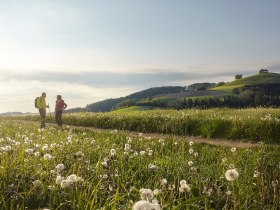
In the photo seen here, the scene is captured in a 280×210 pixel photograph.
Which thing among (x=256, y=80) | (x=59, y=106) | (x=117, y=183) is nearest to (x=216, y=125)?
(x=59, y=106)

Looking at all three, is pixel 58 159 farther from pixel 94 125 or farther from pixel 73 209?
pixel 94 125

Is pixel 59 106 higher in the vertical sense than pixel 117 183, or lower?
higher

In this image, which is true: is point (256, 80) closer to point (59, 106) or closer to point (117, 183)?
point (59, 106)

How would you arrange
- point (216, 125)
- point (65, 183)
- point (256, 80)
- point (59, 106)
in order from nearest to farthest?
point (65, 183)
point (216, 125)
point (59, 106)
point (256, 80)

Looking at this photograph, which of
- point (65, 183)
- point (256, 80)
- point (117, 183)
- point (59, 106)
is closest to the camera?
point (65, 183)

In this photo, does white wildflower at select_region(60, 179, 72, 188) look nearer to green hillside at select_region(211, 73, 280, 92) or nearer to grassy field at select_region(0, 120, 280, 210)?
grassy field at select_region(0, 120, 280, 210)

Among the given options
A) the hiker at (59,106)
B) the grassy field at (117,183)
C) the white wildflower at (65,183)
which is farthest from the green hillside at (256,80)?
the white wildflower at (65,183)

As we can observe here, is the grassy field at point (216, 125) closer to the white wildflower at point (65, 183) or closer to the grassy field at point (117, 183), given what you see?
the grassy field at point (117, 183)

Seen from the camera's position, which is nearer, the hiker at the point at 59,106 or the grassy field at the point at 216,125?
the grassy field at the point at 216,125

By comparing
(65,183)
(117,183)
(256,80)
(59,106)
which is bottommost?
(117,183)

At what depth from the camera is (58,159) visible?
8289 mm

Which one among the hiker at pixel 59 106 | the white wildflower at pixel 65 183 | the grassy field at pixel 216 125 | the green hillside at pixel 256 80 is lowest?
the grassy field at pixel 216 125

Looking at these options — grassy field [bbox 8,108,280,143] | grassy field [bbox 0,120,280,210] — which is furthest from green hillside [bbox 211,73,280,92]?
grassy field [bbox 0,120,280,210]

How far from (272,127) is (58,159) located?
1336 cm
